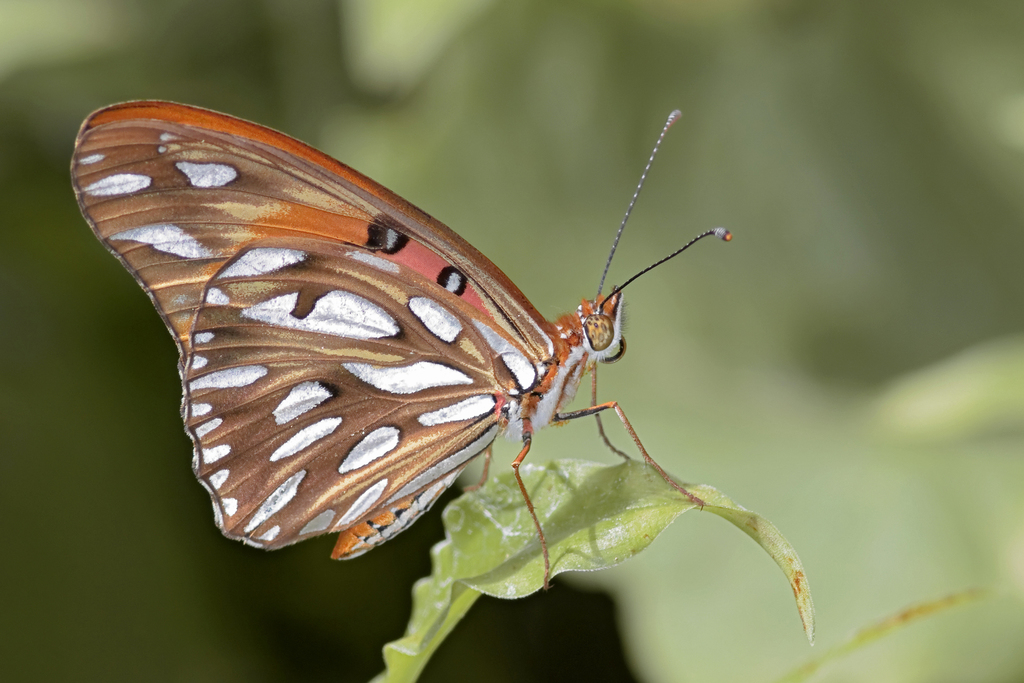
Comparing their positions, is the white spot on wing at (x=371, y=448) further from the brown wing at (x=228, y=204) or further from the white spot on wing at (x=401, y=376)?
the brown wing at (x=228, y=204)

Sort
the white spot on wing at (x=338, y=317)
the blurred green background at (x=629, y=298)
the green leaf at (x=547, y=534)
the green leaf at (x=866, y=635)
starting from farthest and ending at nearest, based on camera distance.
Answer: the blurred green background at (x=629, y=298)
the white spot on wing at (x=338, y=317)
the green leaf at (x=866, y=635)
the green leaf at (x=547, y=534)

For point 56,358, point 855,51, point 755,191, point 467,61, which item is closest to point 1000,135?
point 855,51

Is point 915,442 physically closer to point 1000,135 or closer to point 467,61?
point 1000,135

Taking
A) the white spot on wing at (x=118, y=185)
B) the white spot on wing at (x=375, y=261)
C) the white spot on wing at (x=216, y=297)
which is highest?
the white spot on wing at (x=118, y=185)

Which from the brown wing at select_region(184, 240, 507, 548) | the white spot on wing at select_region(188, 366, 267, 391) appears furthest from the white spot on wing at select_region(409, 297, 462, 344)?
the white spot on wing at select_region(188, 366, 267, 391)

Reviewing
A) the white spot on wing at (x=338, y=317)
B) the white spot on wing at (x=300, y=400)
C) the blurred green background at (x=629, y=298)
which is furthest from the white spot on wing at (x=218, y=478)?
the blurred green background at (x=629, y=298)

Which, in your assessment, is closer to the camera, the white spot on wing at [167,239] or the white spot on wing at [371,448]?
the white spot on wing at [167,239]
